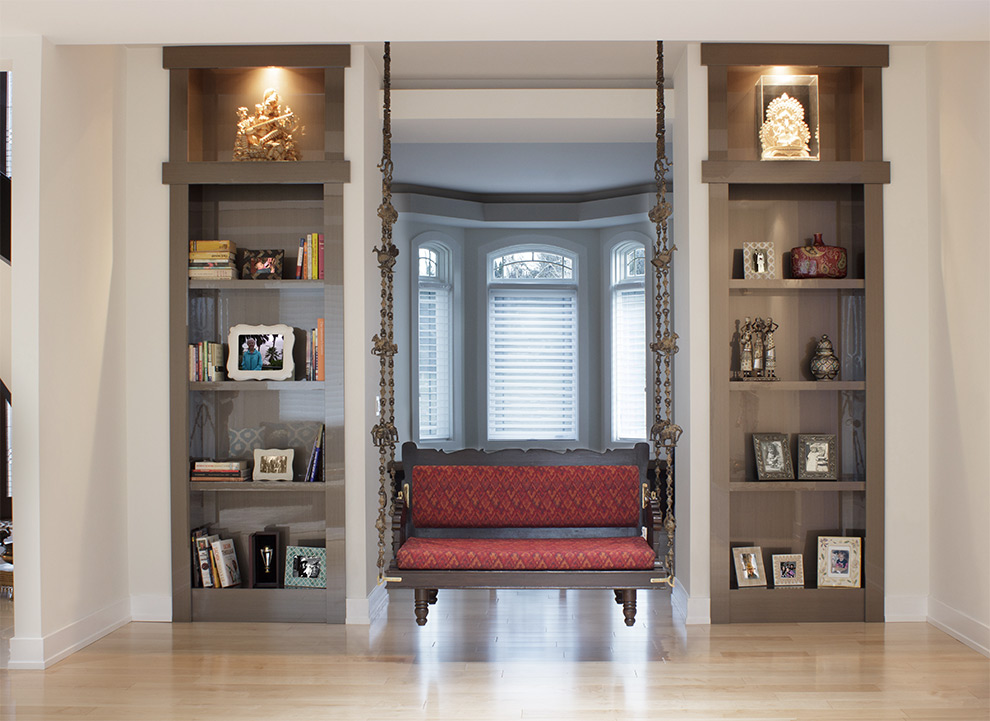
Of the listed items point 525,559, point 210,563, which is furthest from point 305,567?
point 525,559

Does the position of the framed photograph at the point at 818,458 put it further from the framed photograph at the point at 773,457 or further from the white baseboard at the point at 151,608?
the white baseboard at the point at 151,608

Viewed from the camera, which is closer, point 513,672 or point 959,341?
point 513,672

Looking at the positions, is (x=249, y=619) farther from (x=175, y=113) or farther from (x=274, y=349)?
(x=175, y=113)

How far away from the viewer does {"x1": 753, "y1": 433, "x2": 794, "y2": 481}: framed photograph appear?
15.8 feet

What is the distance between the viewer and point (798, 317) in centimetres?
495

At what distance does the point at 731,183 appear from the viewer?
16.0 ft

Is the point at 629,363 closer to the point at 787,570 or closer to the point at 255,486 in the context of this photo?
the point at 787,570

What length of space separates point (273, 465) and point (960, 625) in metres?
3.63

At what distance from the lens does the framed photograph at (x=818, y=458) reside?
4.82 meters

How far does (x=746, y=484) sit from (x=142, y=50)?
13.2 feet

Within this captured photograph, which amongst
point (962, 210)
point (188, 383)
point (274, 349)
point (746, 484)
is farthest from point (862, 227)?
point (188, 383)

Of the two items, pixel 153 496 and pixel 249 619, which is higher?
pixel 153 496

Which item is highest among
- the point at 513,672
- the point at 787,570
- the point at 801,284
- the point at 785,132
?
the point at 785,132

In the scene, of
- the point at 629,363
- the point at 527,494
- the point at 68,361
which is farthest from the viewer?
the point at 629,363
